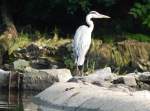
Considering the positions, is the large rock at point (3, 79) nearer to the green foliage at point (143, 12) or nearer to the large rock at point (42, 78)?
the large rock at point (42, 78)

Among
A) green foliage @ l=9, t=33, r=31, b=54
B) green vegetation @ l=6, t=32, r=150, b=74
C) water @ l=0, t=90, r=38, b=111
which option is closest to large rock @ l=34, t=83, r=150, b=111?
water @ l=0, t=90, r=38, b=111

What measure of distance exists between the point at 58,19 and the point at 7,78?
8.15m

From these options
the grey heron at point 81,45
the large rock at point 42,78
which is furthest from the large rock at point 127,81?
the grey heron at point 81,45

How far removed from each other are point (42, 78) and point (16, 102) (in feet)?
11.7

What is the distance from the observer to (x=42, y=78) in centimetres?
1997

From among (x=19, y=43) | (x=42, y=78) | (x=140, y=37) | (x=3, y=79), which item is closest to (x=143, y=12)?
(x=140, y=37)

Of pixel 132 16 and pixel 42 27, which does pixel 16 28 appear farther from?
pixel 132 16

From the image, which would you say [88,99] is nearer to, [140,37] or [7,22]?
[140,37]

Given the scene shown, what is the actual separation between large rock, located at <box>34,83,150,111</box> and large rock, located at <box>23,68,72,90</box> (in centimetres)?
512

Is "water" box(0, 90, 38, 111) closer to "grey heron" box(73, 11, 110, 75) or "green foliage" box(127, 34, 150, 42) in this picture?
"grey heron" box(73, 11, 110, 75)

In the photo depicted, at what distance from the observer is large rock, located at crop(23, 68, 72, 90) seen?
19.8 metres

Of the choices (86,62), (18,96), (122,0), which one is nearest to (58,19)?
(122,0)

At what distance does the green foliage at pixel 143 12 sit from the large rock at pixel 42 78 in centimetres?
549

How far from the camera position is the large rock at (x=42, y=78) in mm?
19797
